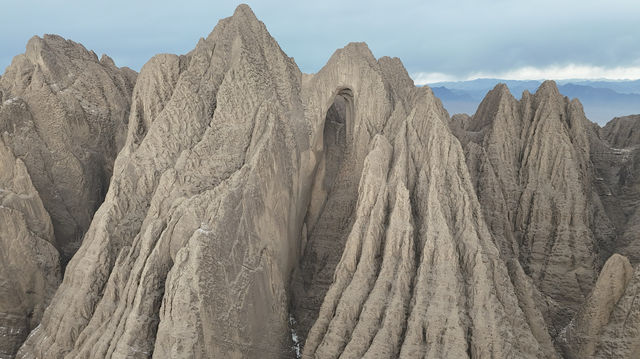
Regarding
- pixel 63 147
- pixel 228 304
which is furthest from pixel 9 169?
pixel 228 304

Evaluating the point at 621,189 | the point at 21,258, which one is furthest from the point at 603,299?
the point at 21,258

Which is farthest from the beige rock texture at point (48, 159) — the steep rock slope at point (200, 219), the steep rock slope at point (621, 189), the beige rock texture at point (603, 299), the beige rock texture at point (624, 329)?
the steep rock slope at point (621, 189)

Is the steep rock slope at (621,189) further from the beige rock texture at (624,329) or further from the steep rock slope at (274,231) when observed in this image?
the steep rock slope at (274,231)

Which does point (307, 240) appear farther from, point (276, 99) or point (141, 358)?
point (141, 358)

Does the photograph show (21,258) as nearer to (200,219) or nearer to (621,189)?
(200,219)

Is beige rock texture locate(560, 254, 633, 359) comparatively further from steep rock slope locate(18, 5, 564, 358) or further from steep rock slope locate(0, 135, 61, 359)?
steep rock slope locate(0, 135, 61, 359)

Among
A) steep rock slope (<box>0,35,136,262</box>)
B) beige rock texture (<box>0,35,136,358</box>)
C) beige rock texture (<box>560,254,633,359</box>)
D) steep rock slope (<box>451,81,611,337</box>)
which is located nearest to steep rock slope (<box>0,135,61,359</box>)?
beige rock texture (<box>0,35,136,358</box>)
